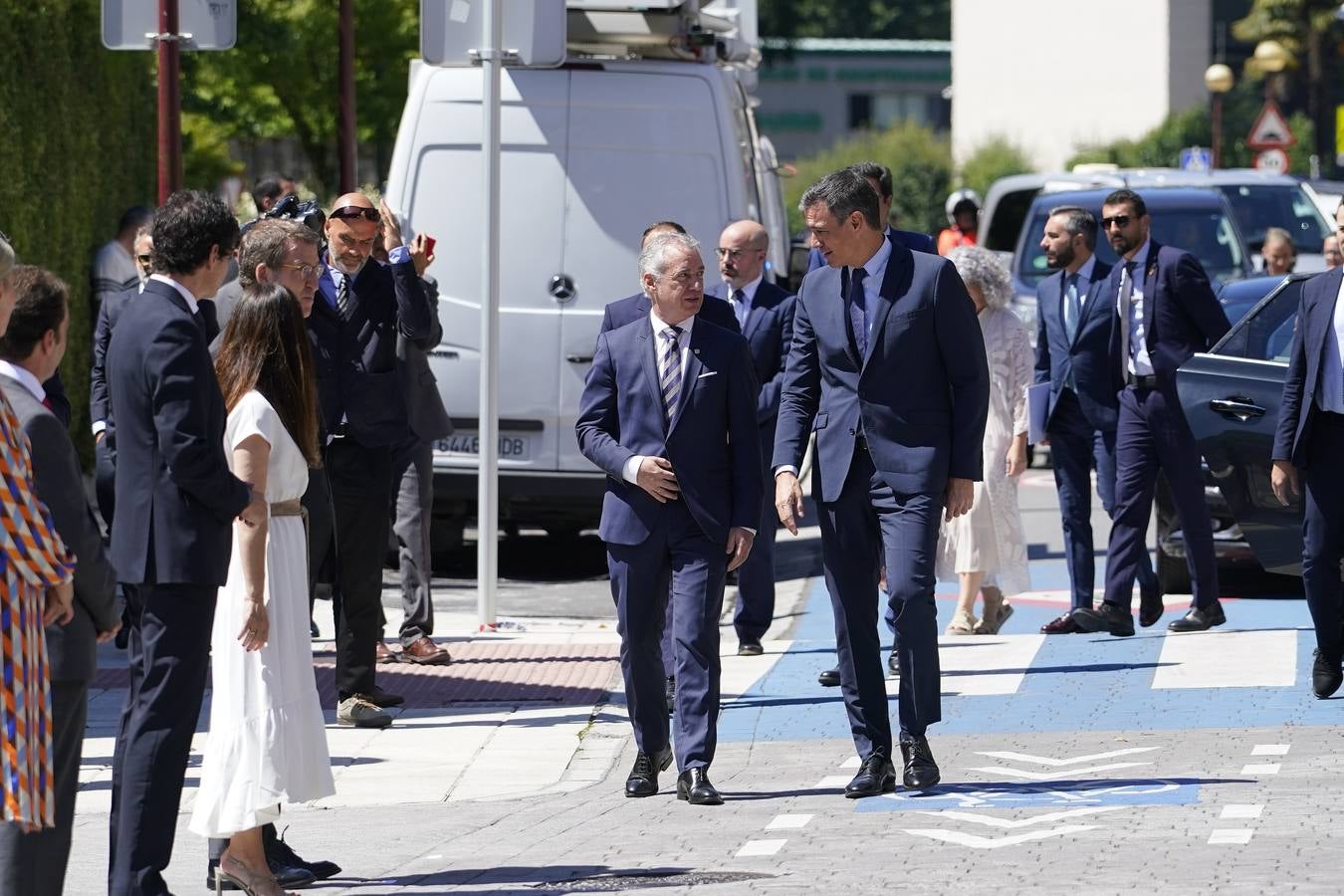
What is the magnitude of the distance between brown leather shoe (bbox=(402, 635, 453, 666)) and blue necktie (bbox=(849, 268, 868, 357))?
3501 mm

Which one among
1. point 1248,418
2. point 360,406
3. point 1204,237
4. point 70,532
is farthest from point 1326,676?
point 1204,237

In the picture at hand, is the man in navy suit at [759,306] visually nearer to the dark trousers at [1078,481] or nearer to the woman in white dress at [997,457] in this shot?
the woman in white dress at [997,457]

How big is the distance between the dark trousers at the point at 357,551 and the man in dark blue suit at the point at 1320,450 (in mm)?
3403

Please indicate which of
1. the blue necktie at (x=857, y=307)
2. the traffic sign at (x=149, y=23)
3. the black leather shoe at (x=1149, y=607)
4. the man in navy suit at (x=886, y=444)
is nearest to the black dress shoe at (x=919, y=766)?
the man in navy suit at (x=886, y=444)

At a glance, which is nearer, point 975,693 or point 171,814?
point 171,814

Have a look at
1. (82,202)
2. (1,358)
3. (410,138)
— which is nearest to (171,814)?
(1,358)

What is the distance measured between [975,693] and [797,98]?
88806 mm

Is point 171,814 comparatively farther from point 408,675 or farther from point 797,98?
point 797,98

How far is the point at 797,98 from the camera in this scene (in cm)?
9719

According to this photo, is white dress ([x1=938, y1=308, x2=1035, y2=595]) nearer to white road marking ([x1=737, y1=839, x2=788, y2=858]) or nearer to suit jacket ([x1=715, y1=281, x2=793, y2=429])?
suit jacket ([x1=715, y1=281, x2=793, y2=429])

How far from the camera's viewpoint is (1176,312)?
35.8ft

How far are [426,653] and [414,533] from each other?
0.54 meters

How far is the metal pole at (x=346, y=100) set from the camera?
Result: 60.7 ft

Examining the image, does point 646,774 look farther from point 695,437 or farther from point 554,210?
point 554,210
